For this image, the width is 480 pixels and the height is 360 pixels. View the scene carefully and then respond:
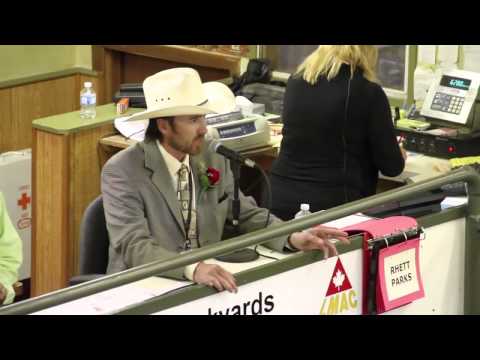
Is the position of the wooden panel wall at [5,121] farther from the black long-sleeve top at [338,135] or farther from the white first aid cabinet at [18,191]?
the black long-sleeve top at [338,135]

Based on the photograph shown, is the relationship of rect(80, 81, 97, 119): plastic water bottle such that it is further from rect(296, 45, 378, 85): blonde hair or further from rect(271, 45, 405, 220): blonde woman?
rect(296, 45, 378, 85): blonde hair

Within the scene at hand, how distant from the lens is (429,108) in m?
5.40

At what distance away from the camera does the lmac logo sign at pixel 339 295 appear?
3.39 metres

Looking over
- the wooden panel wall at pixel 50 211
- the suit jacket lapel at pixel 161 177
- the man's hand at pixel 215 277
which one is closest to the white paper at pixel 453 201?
the suit jacket lapel at pixel 161 177

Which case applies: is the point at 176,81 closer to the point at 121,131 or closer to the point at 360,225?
the point at 360,225

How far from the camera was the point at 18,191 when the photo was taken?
5.93 m

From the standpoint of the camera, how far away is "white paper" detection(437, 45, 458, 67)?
5723mm

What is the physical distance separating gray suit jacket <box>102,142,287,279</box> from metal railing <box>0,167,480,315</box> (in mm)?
399

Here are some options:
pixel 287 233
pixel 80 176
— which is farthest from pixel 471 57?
pixel 287 233

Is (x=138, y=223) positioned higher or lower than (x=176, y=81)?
lower

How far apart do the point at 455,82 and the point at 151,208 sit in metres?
2.16

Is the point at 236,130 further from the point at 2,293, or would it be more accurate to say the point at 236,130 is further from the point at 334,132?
the point at 2,293
